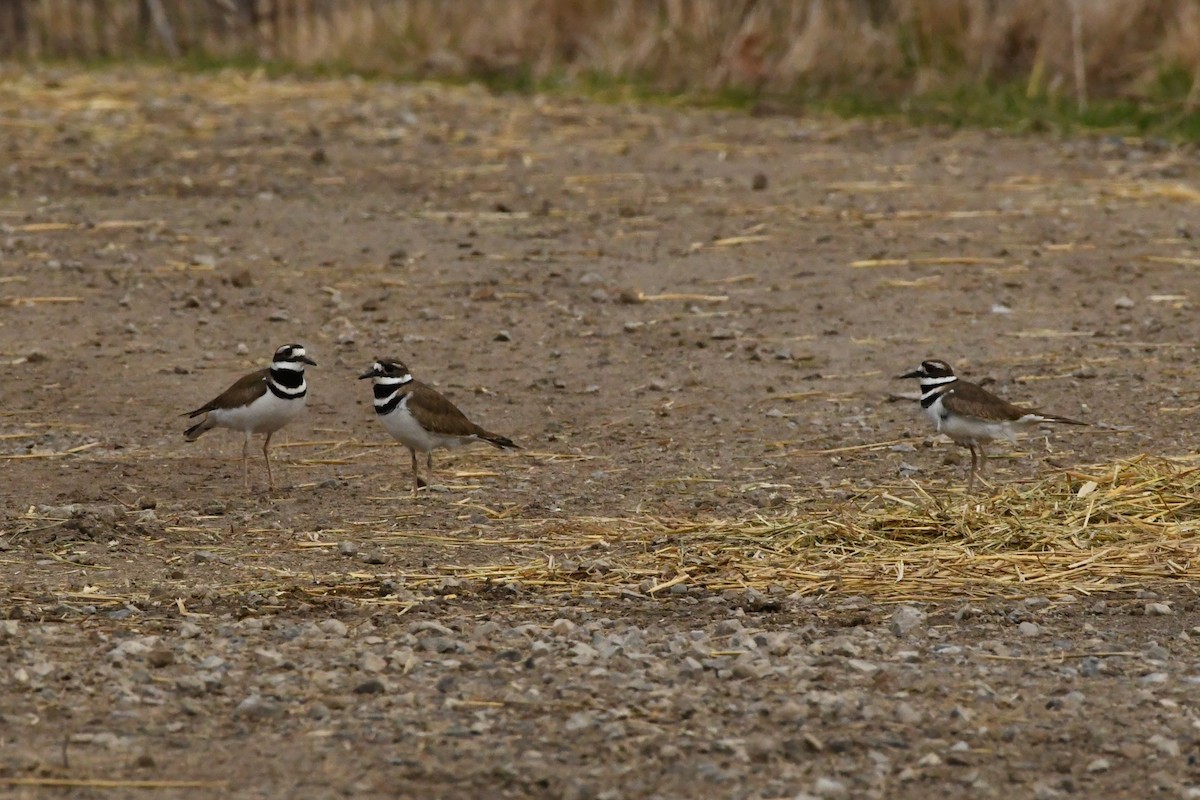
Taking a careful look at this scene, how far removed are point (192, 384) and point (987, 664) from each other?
5.36 metres

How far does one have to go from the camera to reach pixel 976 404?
28.3 ft

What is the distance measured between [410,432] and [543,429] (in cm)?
106

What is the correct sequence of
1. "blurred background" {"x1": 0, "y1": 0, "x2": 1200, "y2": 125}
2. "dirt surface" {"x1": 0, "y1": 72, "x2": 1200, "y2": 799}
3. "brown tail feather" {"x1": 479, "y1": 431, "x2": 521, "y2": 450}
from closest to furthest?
"dirt surface" {"x1": 0, "y1": 72, "x2": 1200, "y2": 799} < "brown tail feather" {"x1": 479, "y1": 431, "x2": 521, "y2": 450} < "blurred background" {"x1": 0, "y1": 0, "x2": 1200, "y2": 125}

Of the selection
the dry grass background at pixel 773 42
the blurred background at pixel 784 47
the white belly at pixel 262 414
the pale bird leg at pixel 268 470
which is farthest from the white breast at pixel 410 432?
the dry grass background at pixel 773 42

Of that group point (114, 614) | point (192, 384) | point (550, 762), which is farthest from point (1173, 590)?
point (192, 384)

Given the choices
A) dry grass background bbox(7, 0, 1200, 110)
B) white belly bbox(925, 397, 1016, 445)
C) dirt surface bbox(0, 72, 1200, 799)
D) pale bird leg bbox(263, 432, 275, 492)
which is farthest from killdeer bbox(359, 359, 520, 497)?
dry grass background bbox(7, 0, 1200, 110)

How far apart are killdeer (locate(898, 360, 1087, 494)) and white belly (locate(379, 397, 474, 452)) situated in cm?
216

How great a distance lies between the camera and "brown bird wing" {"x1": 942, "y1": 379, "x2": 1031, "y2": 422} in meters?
8.62

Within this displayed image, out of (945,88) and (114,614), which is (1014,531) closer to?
(114,614)

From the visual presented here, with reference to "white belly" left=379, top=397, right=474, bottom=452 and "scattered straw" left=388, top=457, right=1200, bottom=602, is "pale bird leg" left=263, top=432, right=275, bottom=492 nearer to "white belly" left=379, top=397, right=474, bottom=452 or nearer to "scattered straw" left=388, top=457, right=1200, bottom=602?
"white belly" left=379, top=397, right=474, bottom=452

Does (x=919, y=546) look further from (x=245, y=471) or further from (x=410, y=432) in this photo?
(x=245, y=471)

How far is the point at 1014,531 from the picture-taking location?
25.0ft

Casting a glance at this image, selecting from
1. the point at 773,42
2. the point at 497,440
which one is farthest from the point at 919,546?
the point at 773,42

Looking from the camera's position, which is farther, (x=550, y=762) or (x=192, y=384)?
(x=192, y=384)
